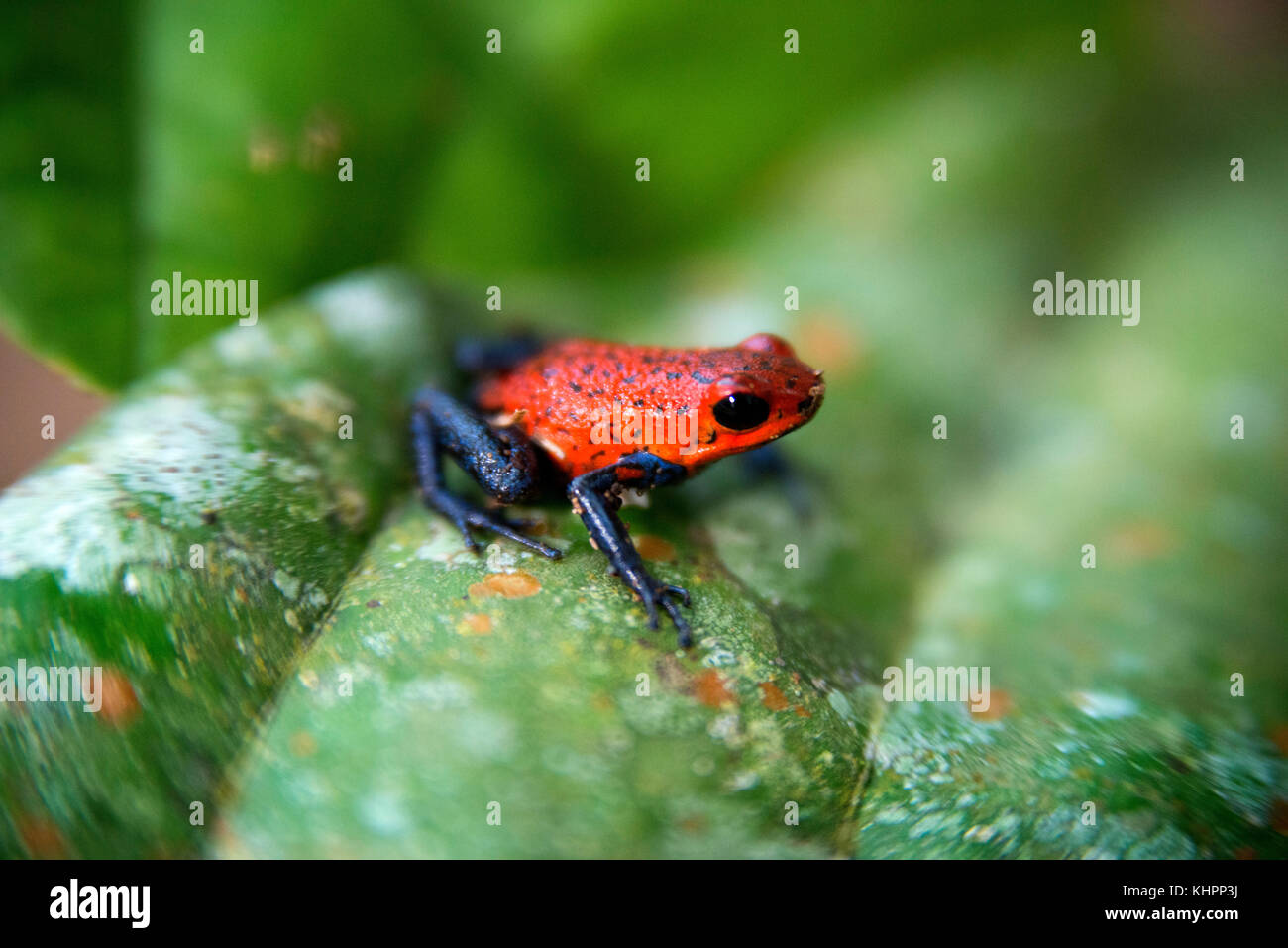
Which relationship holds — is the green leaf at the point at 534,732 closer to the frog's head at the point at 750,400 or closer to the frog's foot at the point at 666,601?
the frog's foot at the point at 666,601

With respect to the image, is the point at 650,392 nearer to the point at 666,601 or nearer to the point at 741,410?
the point at 741,410

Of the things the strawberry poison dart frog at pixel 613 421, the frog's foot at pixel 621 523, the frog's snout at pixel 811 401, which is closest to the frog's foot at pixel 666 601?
the frog's foot at pixel 621 523

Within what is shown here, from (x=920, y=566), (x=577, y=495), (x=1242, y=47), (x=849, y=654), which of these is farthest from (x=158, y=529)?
(x=1242, y=47)

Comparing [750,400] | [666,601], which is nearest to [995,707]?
[666,601]

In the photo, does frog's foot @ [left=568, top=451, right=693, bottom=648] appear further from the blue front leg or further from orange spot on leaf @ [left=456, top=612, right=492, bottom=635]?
orange spot on leaf @ [left=456, top=612, right=492, bottom=635]

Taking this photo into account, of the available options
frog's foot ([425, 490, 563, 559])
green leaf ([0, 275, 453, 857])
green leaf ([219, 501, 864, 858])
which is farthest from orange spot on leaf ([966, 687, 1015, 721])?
green leaf ([0, 275, 453, 857])

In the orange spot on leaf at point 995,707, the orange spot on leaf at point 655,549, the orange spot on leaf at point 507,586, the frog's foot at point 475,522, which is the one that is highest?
the frog's foot at point 475,522

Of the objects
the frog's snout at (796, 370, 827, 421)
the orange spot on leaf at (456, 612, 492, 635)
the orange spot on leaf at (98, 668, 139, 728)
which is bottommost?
the orange spot on leaf at (98, 668, 139, 728)
